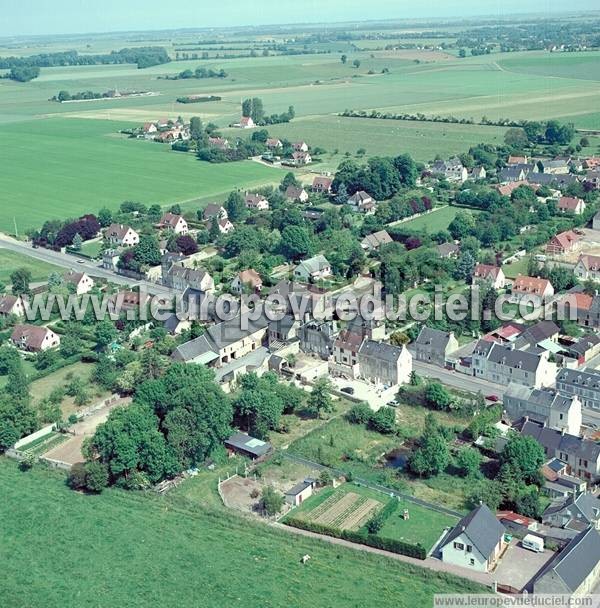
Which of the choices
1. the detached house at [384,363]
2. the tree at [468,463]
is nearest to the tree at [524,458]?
the tree at [468,463]

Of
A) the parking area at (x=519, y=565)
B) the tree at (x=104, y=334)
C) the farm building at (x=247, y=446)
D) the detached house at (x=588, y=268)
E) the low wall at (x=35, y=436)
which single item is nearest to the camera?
the parking area at (x=519, y=565)

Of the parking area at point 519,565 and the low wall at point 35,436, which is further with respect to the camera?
the low wall at point 35,436

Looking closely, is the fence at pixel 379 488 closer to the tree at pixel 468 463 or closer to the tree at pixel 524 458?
the tree at pixel 468 463

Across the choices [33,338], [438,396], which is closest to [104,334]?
[33,338]

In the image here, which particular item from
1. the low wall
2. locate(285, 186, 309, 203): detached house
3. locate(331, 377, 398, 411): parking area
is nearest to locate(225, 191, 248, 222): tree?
locate(285, 186, 309, 203): detached house

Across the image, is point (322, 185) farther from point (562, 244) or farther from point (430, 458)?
point (430, 458)

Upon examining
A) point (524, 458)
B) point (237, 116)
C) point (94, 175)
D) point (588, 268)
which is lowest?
point (524, 458)
